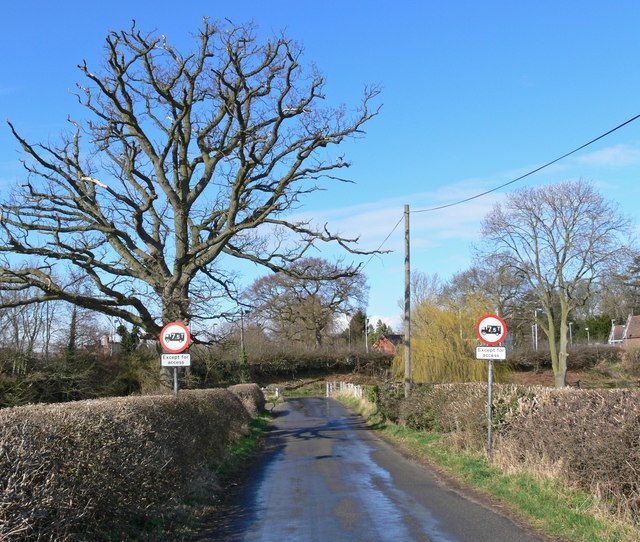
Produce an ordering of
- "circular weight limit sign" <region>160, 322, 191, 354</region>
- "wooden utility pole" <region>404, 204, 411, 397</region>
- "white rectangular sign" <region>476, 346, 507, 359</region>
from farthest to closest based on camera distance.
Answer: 1. "wooden utility pole" <region>404, 204, 411, 397</region>
2. "white rectangular sign" <region>476, 346, 507, 359</region>
3. "circular weight limit sign" <region>160, 322, 191, 354</region>

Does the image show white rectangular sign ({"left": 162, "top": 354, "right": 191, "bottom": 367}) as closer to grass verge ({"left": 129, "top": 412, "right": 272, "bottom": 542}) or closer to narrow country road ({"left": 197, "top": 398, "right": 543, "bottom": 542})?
grass verge ({"left": 129, "top": 412, "right": 272, "bottom": 542})

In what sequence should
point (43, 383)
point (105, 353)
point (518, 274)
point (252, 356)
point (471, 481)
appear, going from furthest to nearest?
point (252, 356), point (518, 274), point (105, 353), point (43, 383), point (471, 481)

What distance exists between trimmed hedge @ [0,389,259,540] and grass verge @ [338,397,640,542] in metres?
4.72

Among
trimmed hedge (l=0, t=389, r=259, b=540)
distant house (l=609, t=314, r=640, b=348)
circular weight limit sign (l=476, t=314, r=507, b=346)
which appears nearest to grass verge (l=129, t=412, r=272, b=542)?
trimmed hedge (l=0, t=389, r=259, b=540)

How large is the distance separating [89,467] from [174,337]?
22.0 feet

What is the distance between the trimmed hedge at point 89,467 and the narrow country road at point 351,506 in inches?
38.4

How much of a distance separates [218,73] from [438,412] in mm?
12051

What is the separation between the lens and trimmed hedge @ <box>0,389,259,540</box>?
18.6 feet

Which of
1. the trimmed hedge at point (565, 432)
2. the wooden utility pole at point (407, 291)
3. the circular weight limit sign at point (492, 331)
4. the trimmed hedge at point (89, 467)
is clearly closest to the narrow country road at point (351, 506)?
the trimmed hedge at point (89, 467)

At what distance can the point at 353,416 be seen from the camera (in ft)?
108

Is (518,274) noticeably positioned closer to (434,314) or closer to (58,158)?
(434,314)

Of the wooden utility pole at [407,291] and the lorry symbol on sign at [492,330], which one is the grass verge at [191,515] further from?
the wooden utility pole at [407,291]

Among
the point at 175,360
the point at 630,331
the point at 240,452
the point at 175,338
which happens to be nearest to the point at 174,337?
the point at 175,338

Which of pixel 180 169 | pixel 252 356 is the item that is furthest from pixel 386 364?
pixel 180 169
